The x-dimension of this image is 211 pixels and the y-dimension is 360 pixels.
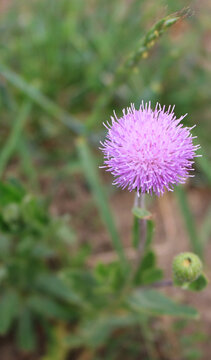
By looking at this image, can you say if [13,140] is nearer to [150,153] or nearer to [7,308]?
[7,308]

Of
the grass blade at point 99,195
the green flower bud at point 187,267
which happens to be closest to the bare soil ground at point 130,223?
the grass blade at point 99,195

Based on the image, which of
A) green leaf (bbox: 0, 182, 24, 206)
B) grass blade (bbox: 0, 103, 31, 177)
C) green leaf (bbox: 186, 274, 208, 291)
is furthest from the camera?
grass blade (bbox: 0, 103, 31, 177)

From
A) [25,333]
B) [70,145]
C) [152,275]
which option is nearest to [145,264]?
[152,275]

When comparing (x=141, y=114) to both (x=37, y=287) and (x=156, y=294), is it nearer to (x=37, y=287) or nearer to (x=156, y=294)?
(x=156, y=294)

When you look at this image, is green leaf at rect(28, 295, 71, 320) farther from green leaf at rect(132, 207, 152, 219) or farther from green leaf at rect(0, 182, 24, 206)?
green leaf at rect(132, 207, 152, 219)

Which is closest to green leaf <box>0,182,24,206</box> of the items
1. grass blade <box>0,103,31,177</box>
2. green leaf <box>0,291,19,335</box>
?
grass blade <box>0,103,31,177</box>

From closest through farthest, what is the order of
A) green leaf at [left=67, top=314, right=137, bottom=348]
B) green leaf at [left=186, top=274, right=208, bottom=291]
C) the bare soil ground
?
green leaf at [left=186, top=274, right=208, bottom=291], green leaf at [left=67, top=314, right=137, bottom=348], the bare soil ground

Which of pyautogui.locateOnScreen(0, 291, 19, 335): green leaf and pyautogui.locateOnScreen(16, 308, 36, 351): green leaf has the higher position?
pyautogui.locateOnScreen(0, 291, 19, 335): green leaf
